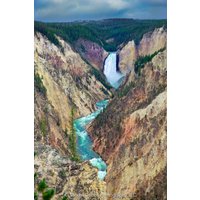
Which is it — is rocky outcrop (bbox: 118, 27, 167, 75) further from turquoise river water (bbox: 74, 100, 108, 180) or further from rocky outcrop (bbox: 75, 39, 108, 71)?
turquoise river water (bbox: 74, 100, 108, 180)

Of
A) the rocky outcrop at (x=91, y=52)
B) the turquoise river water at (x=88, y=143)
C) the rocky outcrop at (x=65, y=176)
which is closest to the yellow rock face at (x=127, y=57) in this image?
the rocky outcrop at (x=91, y=52)

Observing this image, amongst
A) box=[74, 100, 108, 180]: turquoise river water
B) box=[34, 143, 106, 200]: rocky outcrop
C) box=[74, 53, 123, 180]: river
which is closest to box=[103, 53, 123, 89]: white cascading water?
box=[74, 53, 123, 180]: river

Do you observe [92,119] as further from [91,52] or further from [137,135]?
[91,52]

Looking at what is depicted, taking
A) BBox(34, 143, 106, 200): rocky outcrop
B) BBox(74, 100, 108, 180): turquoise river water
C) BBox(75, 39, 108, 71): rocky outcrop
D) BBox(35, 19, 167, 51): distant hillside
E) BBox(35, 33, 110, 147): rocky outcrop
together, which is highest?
BBox(35, 19, 167, 51): distant hillside

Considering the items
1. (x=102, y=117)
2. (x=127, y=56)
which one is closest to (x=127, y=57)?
(x=127, y=56)

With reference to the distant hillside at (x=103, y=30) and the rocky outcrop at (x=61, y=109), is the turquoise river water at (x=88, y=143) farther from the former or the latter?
the distant hillside at (x=103, y=30)
